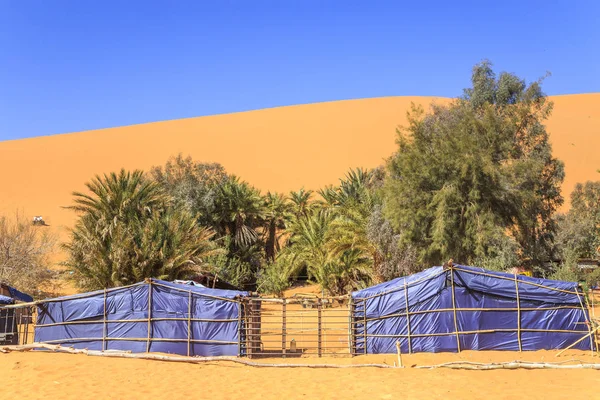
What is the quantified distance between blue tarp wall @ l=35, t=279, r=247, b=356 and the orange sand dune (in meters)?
28.4

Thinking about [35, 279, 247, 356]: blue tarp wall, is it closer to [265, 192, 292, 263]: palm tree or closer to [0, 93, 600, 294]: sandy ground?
[265, 192, 292, 263]: palm tree

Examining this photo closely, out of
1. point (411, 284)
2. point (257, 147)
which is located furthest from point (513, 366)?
point (257, 147)

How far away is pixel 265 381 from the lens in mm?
11242

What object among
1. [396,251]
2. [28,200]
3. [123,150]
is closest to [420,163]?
[396,251]

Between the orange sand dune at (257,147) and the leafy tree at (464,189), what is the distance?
95.2ft

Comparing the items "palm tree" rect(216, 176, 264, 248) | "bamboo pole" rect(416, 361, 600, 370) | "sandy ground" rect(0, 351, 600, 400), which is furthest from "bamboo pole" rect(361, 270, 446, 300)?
"palm tree" rect(216, 176, 264, 248)

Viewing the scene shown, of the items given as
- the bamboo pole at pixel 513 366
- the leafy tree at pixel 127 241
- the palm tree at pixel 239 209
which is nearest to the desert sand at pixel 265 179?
the bamboo pole at pixel 513 366

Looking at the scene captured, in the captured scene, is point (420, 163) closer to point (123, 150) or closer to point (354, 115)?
point (123, 150)

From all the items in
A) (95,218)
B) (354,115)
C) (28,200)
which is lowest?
(95,218)

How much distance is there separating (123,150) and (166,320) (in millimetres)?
50925

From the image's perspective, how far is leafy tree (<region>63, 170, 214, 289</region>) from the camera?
20.5 metres

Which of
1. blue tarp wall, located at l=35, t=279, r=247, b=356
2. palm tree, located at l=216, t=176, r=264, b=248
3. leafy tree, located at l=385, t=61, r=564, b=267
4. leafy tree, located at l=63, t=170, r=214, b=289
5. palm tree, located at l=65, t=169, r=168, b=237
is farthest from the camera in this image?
palm tree, located at l=216, t=176, r=264, b=248

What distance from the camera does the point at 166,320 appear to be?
48.9 ft

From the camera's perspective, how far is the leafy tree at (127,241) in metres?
20.5
